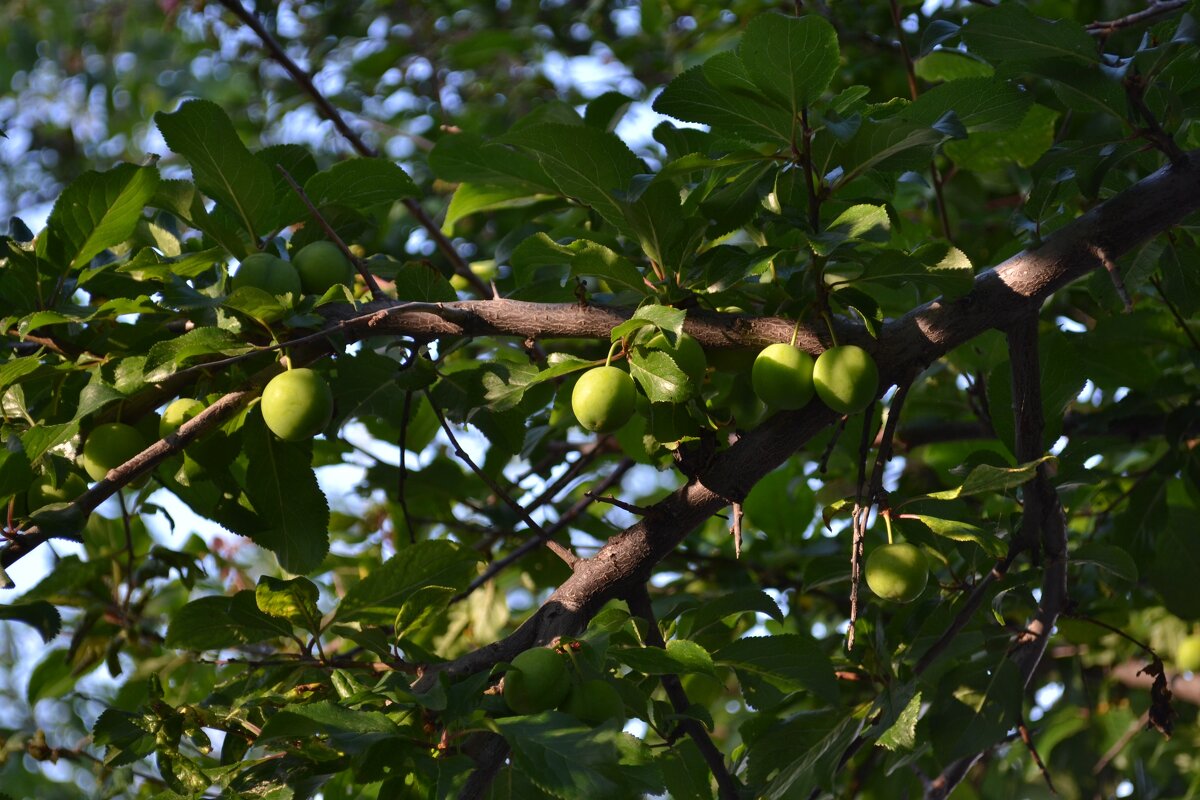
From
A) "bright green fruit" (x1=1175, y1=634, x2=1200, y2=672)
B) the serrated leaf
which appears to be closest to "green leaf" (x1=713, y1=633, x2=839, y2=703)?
the serrated leaf

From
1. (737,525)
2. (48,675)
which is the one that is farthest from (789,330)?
(48,675)

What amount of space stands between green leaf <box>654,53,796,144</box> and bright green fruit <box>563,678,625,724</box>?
55 centimetres

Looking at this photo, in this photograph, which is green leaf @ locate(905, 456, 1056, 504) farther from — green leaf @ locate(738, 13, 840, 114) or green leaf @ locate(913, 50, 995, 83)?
green leaf @ locate(913, 50, 995, 83)

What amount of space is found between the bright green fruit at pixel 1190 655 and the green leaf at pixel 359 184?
2.05m

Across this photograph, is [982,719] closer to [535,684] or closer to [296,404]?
[535,684]

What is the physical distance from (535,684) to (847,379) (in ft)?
1.31

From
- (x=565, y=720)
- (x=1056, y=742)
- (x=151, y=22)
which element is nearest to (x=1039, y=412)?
(x=565, y=720)

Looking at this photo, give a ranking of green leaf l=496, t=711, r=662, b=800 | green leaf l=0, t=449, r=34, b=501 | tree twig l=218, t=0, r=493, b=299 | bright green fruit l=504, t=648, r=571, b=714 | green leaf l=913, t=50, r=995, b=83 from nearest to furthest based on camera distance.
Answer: green leaf l=496, t=711, r=662, b=800
bright green fruit l=504, t=648, r=571, b=714
green leaf l=0, t=449, r=34, b=501
tree twig l=218, t=0, r=493, b=299
green leaf l=913, t=50, r=995, b=83

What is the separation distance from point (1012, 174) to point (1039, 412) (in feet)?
3.81

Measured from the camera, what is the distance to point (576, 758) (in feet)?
2.68

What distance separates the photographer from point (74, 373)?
1.20m

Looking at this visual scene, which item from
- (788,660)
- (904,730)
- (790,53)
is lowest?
(904,730)

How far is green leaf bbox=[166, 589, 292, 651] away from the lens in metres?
1.17

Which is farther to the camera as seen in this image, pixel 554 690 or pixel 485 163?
pixel 485 163
